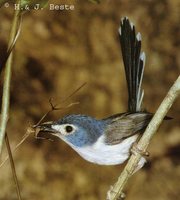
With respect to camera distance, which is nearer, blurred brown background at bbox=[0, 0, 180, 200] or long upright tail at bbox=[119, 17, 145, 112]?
long upright tail at bbox=[119, 17, 145, 112]

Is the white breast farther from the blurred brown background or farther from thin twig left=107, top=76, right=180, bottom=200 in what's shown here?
the blurred brown background

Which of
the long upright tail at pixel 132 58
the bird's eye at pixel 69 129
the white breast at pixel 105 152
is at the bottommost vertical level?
the white breast at pixel 105 152

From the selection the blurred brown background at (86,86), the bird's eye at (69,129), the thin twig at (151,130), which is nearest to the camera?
the thin twig at (151,130)

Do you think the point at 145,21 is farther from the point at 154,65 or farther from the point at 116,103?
the point at 116,103

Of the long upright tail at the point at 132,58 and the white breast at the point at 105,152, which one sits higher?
the long upright tail at the point at 132,58

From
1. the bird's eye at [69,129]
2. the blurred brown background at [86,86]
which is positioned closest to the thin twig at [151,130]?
the bird's eye at [69,129]

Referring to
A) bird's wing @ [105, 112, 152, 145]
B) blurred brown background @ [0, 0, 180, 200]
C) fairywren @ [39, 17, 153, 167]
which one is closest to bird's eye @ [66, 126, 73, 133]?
fairywren @ [39, 17, 153, 167]

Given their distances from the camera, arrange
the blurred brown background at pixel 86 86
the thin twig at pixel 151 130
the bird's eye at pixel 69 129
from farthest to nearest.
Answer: the blurred brown background at pixel 86 86 < the bird's eye at pixel 69 129 < the thin twig at pixel 151 130

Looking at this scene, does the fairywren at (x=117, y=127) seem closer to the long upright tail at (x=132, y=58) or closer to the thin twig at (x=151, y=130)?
the long upright tail at (x=132, y=58)
